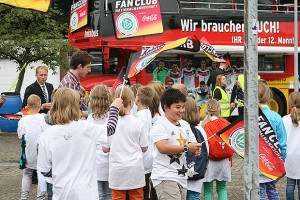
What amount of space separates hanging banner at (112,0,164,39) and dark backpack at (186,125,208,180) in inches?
344

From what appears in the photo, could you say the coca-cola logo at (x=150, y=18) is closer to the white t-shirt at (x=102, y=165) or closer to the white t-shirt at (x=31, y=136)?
the white t-shirt at (x=31, y=136)

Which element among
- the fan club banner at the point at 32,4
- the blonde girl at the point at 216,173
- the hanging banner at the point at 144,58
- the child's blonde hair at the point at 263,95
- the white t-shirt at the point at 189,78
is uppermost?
the fan club banner at the point at 32,4

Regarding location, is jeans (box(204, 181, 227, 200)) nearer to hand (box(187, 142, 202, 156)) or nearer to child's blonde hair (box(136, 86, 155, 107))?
child's blonde hair (box(136, 86, 155, 107))

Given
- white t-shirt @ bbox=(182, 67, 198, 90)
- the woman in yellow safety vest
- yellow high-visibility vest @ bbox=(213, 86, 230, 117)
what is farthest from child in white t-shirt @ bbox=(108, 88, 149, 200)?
white t-shirt @ bbox=(182, 67, 198, 90)

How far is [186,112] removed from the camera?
5.41 m

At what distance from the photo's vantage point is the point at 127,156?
5312 mm

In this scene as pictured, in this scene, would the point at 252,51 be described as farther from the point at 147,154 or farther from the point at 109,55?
the point at 109,55

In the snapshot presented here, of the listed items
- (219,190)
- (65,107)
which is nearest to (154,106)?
(219,190)

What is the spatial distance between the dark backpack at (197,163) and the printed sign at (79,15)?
973 cm

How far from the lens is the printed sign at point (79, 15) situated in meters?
14.6

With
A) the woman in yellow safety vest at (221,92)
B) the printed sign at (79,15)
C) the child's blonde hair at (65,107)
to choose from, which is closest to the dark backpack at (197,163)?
the child's blonde hair at (65,107)

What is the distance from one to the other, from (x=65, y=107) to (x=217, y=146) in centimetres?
227

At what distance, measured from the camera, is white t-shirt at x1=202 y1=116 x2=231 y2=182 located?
19.6 feet

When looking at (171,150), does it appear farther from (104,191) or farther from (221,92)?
(221,92)
